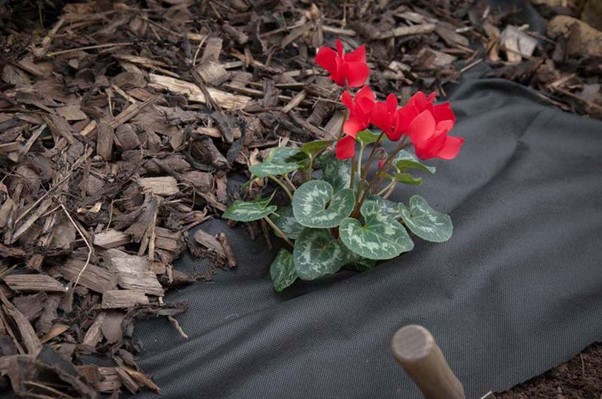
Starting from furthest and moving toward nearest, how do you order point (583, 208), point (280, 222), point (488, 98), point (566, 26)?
point (566, 26), point (488, 98), point (583, 208), point (280, 222)

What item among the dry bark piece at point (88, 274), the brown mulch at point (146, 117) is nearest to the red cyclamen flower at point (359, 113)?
the brown mulch at point (146, 117)

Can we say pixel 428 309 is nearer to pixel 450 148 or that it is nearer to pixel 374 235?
pixel 374 235

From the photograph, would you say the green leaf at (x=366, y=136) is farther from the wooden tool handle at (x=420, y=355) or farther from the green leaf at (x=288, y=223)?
the wooden tool handle at (x=420, y=355)

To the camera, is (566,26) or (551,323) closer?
(551,323)

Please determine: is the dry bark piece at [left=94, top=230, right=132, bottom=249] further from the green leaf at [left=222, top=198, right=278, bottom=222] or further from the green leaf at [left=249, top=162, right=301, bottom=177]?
the green leaf at [left=249, top=162, right=301, bottom=177]

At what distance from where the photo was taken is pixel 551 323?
1.67 meters

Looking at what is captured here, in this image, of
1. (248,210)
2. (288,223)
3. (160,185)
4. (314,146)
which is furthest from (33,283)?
(314,146)

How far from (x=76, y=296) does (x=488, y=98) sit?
1626 mm

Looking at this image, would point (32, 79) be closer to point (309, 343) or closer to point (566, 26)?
point (309, 343)

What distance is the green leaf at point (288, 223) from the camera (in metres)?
1.73

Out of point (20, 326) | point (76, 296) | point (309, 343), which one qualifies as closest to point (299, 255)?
point (309, 343)

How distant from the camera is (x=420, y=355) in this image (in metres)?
1.03

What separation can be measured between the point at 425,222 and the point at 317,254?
0.30 meters

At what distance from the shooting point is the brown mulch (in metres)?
1.54
